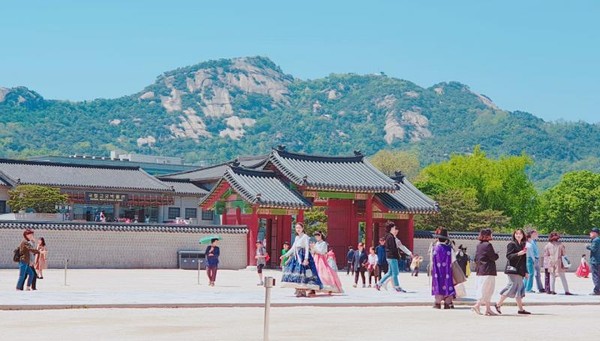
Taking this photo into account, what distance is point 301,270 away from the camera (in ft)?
77.8

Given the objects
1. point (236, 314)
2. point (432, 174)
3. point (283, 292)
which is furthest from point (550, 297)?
point (432, 174)

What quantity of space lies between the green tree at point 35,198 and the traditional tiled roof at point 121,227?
2247 centimetres

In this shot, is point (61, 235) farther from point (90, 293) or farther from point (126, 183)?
point (126, 183)

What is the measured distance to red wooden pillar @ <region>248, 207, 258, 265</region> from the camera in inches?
1764

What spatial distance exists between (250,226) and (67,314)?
27876 mm

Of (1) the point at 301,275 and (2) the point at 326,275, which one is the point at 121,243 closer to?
(2) the point at 326,275

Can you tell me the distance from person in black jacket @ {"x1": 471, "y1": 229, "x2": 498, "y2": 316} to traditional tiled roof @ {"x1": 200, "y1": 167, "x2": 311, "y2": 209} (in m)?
24.9

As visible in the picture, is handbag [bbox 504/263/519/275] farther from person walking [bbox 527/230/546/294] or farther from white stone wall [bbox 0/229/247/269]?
white stone wall [bbox 0/229/247/269]

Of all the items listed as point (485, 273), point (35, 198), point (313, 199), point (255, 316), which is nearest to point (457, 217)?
point (313, 199)

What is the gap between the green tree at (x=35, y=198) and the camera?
63.9m

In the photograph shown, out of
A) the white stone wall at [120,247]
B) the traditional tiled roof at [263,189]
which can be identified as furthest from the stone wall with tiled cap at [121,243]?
the traditional tiled roof at [263,189]

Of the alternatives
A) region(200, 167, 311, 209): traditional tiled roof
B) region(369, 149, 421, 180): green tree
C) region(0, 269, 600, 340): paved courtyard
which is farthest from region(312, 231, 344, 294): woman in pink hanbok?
region(369, 149, 421, 180): green tree

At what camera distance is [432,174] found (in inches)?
3489

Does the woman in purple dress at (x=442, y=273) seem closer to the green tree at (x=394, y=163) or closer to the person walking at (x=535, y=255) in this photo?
the person walking at (x=535, y=255)
